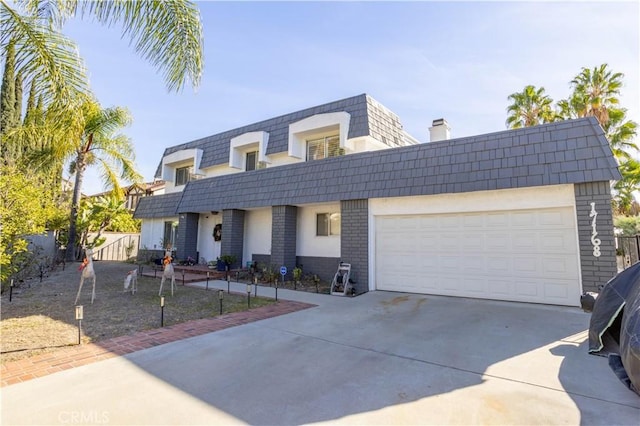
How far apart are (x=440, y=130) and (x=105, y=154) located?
16.3 m

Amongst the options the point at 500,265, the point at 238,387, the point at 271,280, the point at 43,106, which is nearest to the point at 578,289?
the point at 500,265

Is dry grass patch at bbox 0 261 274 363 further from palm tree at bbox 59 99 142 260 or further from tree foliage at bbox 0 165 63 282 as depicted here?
palm tree at bbox 59 99 142 260

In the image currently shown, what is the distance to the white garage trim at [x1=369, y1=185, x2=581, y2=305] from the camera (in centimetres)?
733

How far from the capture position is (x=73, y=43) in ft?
18.1

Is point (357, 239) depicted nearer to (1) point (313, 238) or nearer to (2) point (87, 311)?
(1) point (313, 238)

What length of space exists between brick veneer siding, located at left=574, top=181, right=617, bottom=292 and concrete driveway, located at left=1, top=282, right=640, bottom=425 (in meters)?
1.90

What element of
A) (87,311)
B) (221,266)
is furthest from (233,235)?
(87,311)

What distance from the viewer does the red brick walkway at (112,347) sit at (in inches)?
151

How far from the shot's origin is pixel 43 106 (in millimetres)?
5812

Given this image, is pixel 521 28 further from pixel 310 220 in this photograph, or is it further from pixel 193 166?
pixel 193 166

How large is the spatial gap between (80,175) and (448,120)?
17.6 metres

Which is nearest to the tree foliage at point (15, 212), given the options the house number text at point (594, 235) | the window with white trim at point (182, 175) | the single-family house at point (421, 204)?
the single-family house at point (421, 204)

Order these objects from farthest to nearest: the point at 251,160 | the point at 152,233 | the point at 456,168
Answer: the point at 152,233 < the point at 251,160 < the point at 456,168

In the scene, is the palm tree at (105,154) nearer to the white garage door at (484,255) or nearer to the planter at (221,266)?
the planter at (221,266)
